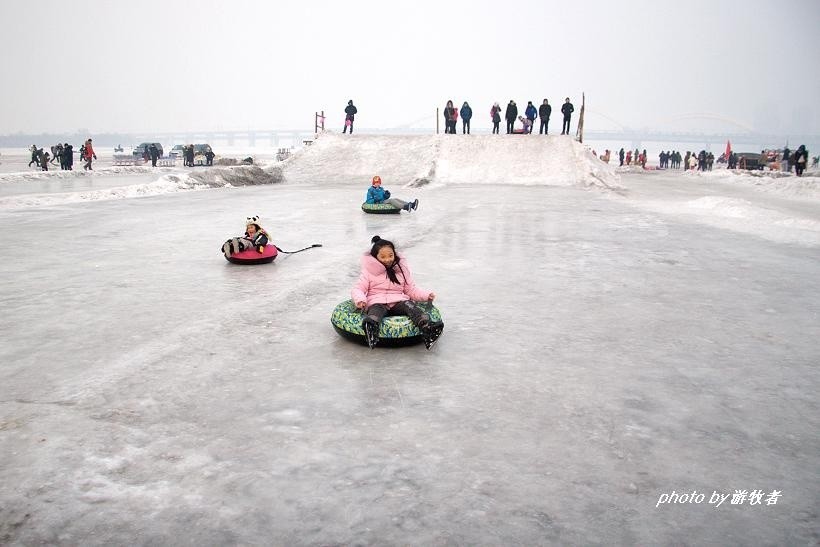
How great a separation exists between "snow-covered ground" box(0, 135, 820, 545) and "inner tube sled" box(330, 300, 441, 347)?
0.13 metres

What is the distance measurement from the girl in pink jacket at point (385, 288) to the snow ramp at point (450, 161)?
19.6 m

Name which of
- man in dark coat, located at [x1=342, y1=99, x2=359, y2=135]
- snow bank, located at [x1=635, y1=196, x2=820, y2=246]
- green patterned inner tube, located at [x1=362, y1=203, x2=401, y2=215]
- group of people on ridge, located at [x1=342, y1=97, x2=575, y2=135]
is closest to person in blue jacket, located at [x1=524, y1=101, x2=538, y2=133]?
group of people on ridge, located at [x1=342, y1=97, x2=575, y2=135]

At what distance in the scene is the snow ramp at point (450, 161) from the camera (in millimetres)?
26688

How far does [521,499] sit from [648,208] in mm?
16017

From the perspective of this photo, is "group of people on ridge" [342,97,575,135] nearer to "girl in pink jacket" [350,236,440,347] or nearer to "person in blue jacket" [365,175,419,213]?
"person in blue jacket" [365,175,419,213]

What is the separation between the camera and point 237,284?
7855 millimetres

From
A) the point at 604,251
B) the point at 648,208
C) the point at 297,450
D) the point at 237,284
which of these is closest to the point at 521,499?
the point at 297,450

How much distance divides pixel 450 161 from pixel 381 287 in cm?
2409

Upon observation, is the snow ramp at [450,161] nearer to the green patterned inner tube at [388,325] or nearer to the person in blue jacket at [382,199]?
the person in blue jacket at [382,199]

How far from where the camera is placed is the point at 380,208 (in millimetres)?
15312

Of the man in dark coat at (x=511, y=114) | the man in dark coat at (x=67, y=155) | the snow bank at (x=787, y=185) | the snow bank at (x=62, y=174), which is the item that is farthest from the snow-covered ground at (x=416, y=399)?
the man in dark coat at (x=67, y=155)

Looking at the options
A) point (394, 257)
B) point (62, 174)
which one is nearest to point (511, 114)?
point (62, 174)

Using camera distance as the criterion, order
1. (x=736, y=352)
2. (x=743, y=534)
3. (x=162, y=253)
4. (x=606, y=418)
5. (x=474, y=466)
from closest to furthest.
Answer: (x=743, y=534) → (x=474, y=466) → (x=606, y=418) → (x=736, y=352) → (x=162, y=253)

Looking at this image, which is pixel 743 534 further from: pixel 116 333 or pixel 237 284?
pixel 237 284
